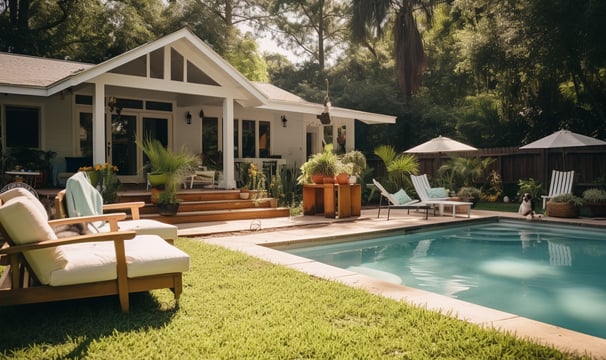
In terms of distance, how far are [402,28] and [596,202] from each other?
12.3 meters

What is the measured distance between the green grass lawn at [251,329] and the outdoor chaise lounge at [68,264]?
227mm

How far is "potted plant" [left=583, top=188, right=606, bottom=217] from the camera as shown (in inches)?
425

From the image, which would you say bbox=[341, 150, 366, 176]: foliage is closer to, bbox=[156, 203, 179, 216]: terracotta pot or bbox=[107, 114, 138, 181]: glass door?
bbox=[156, 203, 179, 216]: terracotta pot

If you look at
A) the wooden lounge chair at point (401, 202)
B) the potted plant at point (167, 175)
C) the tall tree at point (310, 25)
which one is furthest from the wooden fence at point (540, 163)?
the tall tree at point (310, 25)

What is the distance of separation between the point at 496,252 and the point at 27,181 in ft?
32.2

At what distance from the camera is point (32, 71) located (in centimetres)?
1202

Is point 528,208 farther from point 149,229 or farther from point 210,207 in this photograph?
point 149,229

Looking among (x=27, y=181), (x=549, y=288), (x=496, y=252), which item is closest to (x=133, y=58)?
(x=27, y=181)

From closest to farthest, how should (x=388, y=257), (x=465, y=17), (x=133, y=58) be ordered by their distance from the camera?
(x=388, y=257) → (x=133, y=58) → (x=465, y=17)

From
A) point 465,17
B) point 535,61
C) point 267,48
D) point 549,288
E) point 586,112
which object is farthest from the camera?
point 267,48

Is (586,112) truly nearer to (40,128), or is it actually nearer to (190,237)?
(190,237)

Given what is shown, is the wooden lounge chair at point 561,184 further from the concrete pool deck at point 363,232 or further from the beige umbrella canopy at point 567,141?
the concrete pool deck at point 363,232

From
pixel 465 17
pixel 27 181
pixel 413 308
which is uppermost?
pixel 465 17

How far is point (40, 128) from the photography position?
12.1 meters
